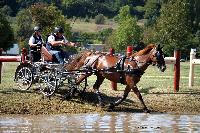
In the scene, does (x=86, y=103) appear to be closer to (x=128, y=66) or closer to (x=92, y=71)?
(x=92, y=71)

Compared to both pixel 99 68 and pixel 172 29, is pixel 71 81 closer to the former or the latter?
pixel 99 68

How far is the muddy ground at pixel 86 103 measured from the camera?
16891mm

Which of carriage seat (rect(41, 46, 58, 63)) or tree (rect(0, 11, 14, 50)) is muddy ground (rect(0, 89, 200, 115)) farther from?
tree (rect(0, 11, 14, 50))

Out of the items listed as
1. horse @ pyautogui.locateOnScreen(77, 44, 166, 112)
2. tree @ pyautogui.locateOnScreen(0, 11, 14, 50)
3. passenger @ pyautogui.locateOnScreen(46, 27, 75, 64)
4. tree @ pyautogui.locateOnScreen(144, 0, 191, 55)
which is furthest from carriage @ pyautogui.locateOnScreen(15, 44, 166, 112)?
tree @ pyautogui.locateOnScreen(0, 11, 14, 50)

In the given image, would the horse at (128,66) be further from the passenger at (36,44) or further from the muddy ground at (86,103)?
the passenger at (36,44)

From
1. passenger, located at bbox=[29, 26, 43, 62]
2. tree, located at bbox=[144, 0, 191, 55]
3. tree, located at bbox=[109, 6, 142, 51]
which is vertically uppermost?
passenger, located at bbox=[29, 26, 43, 62]

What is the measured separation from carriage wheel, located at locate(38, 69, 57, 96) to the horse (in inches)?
46.0

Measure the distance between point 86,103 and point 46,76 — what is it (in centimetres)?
162

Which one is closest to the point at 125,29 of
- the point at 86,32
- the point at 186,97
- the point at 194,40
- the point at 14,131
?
the point at 194,40

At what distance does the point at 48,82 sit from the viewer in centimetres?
1856

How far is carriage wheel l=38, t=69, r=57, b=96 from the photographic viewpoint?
18.5 meters

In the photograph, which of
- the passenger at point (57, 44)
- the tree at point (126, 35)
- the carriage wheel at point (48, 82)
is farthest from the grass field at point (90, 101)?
the tree at point (126, 35)

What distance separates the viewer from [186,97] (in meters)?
19.7

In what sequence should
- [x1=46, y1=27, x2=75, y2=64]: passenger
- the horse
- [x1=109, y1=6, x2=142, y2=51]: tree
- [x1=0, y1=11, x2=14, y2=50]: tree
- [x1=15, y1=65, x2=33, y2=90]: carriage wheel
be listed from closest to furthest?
the horse
[x1=46, y1=27, x2=75, y2=64]: passenger
[x1=15, y1=65, x2=33, y2=90]: carriage wheel
[x1=0, y1=11, x2=14, y2=50]: tree
[x1=109, y1=6, x2=142, y2=51]: tree
